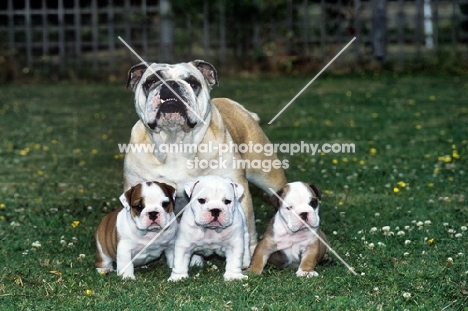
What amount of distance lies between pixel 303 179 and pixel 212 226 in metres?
3.80

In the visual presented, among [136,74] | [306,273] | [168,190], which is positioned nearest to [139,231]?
[168,190]

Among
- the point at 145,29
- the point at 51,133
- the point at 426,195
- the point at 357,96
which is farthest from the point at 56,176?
the point at 145,29

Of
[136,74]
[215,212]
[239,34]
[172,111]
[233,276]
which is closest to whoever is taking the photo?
[215,212]

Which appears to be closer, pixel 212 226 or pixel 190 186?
pixel 212 226

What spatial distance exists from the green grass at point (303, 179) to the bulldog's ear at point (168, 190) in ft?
1.95

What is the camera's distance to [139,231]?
606cm

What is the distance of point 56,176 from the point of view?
10.3 metres

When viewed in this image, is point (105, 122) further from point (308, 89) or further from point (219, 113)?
point (219, 113)

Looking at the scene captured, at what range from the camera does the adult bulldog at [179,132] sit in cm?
648

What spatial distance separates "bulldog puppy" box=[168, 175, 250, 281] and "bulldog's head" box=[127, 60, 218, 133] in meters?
0.60

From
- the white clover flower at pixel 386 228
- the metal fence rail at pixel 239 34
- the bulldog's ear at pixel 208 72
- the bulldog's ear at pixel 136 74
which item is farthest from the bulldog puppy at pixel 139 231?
the metal fence rail at pixel 239 34

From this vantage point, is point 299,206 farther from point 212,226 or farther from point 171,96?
point 171,96

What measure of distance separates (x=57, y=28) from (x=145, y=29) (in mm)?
2246

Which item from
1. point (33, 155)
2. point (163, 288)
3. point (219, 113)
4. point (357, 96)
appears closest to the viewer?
point (163, 288)
